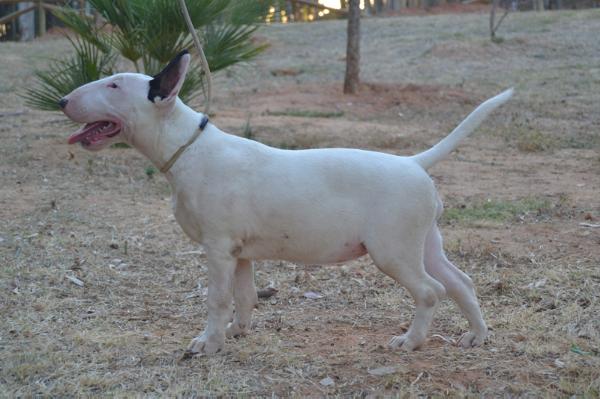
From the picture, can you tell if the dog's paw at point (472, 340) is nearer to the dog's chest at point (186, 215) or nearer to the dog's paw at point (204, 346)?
the dog's paw at point (204, 346)

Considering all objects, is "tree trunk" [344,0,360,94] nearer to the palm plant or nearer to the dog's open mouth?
the palm plant

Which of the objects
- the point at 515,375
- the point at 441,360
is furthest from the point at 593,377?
the point at 441,360

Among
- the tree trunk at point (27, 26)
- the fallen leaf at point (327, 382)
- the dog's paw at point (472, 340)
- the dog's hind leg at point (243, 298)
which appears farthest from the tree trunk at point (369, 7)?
the fallen leaf at point (327, 382)

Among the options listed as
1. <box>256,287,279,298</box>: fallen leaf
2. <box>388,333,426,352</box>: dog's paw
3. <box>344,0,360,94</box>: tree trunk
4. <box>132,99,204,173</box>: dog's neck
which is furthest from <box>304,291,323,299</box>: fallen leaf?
<box>344,0,360,94</box>: tree trunk

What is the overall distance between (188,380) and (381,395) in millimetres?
912

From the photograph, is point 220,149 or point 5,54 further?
point 5,54

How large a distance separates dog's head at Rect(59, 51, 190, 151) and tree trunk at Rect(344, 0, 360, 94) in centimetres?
1076

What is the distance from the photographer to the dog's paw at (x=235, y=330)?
5043 millimetres

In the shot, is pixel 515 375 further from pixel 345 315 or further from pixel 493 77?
pixel 493 77

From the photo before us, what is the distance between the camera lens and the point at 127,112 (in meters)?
4.54

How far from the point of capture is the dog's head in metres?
4.50

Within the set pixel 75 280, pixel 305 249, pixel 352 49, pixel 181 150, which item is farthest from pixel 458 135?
pixel 352 49

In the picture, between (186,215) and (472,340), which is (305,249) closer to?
(186,215)

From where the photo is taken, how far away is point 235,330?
199 inches
